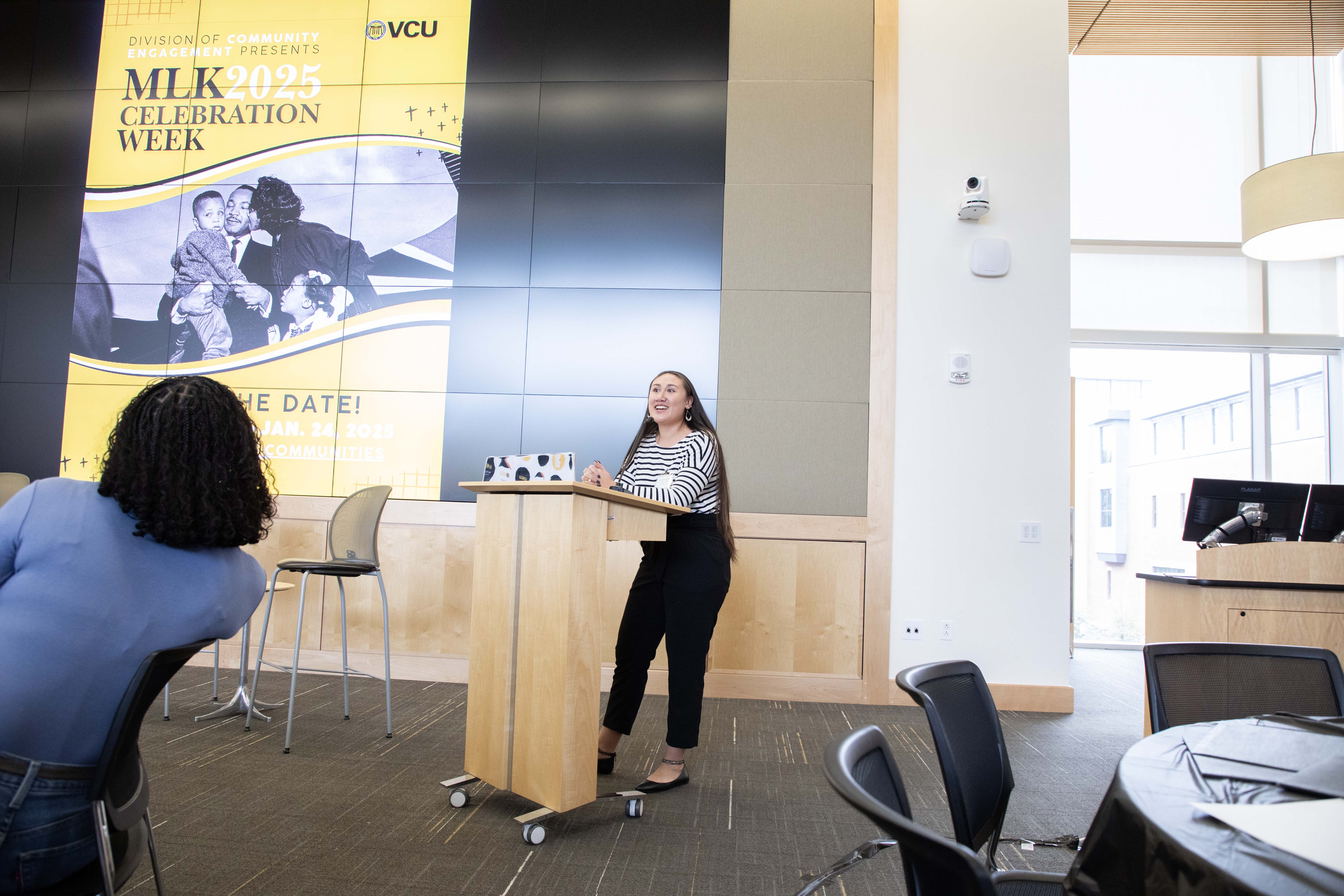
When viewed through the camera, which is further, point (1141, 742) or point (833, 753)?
point (1141, 742)

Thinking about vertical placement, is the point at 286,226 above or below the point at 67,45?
below

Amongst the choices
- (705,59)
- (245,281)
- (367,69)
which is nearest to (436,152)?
(367,69)

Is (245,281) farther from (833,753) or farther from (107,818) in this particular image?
(833,753)

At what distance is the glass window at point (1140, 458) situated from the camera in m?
6.28

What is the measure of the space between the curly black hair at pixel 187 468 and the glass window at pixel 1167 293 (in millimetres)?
6161

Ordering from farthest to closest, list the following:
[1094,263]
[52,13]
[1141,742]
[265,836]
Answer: [1094,263] < [52,13] < [265,836] < [1141,742]

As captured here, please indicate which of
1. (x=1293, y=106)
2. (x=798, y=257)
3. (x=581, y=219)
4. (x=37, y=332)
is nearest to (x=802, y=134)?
(x=798, y=257)

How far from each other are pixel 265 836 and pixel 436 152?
12.7 feet

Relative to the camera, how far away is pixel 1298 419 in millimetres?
6094

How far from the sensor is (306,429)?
4668 millimetres

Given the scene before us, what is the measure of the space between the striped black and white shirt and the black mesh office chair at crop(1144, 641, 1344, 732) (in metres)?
1.37

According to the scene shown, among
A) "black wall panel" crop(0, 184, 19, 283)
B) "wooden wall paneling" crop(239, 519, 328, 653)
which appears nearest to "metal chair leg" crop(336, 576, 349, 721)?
"wooden wall paneling" crop(239, 519, 328, 653)

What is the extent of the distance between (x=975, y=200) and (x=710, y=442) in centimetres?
265

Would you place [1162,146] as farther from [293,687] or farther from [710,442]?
[293,687]
